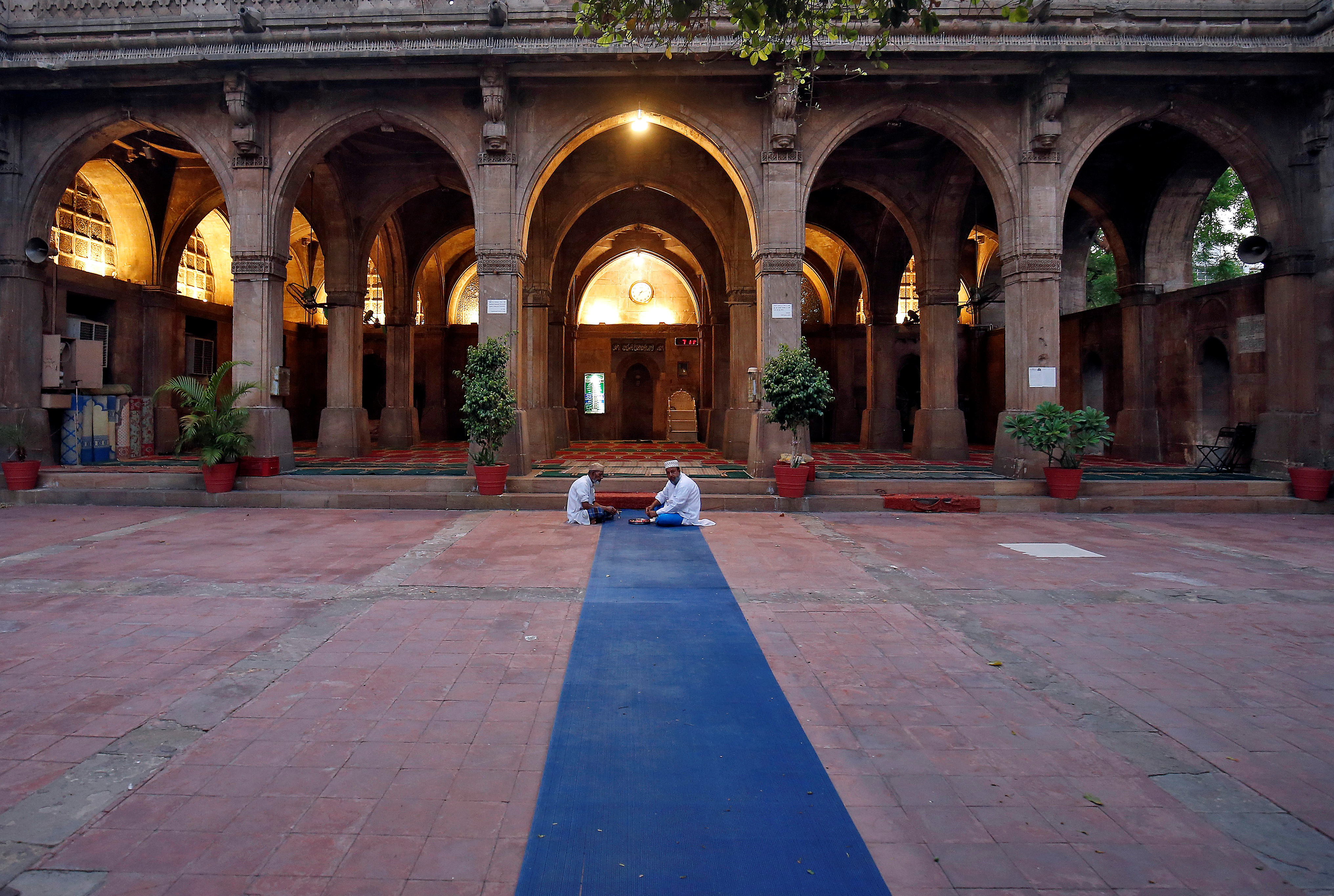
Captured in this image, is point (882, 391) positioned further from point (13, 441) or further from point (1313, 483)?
point (13, 441)

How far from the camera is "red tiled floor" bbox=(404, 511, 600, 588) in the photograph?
6.33 m

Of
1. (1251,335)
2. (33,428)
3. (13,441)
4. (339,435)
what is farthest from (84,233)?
(1251,335)

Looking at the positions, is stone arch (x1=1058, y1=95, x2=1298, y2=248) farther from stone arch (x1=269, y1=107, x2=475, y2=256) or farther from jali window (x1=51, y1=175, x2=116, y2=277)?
jali window (x1=51, y1=175, x2=116, y2=277)

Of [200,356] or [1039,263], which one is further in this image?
[200,356]

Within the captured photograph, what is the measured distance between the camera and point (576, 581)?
6.31m

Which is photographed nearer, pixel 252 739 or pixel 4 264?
pixel 252 739

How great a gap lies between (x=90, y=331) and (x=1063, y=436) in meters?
20.1

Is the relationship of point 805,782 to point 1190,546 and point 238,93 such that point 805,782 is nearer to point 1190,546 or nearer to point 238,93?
point 1190,546

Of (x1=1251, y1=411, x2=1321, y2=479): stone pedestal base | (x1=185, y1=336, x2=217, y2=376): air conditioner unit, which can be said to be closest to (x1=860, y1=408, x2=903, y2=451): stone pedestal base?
(x1=1251, y1=411, x2=1321, y2=479): stone pedestal base

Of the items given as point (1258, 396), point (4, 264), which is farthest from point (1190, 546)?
point (4, 264)

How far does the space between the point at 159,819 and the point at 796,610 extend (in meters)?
4.13

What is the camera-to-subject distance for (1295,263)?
12164 mm

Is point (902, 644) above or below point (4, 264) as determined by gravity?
below

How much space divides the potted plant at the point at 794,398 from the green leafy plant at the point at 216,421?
8776 mm
